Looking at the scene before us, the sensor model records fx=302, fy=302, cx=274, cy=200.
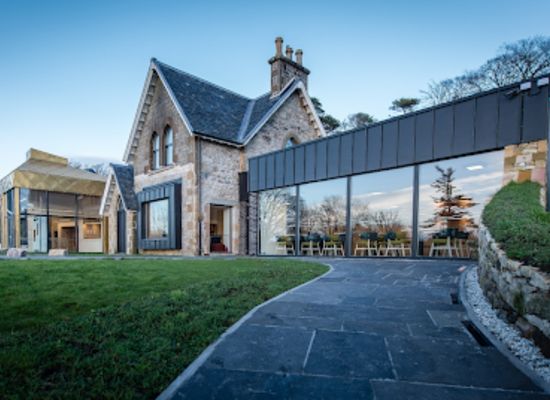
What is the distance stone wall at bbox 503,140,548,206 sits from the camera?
713cm

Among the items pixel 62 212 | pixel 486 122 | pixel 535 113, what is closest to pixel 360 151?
pixel 486 122

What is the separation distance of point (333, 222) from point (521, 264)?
333 inches

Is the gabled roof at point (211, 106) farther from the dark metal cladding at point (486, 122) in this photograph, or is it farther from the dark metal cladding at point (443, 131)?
the dark metal cladding at point (486, 122)

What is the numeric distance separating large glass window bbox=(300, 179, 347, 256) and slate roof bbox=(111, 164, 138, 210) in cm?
1011

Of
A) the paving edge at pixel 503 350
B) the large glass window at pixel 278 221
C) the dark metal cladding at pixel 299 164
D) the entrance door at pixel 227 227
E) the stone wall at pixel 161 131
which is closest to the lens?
the paving edge at pixel 503 350

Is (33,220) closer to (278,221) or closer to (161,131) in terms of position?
(161,131)

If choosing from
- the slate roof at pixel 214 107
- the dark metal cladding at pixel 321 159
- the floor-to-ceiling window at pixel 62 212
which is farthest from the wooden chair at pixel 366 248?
the floor-to-ceiling window at pixel 62 212

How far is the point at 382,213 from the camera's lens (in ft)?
33.7

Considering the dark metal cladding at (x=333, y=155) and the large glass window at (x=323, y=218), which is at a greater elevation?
the dark metal cladding at (x=333, y=155)

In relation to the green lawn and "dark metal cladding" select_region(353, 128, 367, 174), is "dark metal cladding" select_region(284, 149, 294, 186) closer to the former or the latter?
"dark metal cladding" select_region(353, 128, 367, 174)

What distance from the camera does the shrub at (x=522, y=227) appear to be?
2.96 meters

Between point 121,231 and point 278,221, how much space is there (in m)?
10.3

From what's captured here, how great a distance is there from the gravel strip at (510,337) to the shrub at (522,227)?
695mm

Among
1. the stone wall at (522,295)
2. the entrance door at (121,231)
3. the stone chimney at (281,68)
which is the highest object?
the stone chimney at (281,68)
